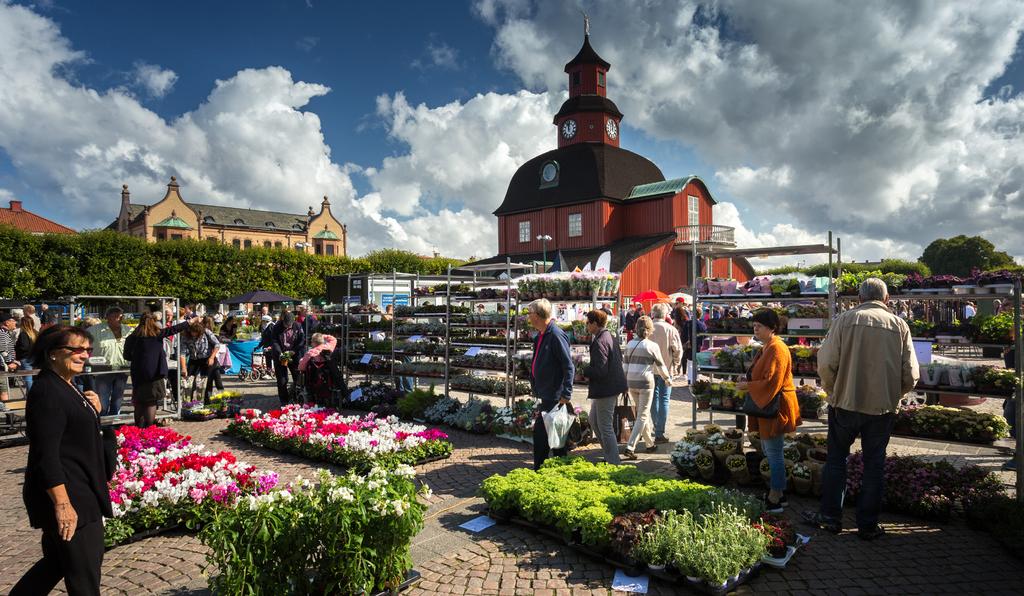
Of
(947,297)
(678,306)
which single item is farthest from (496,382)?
(678,306)

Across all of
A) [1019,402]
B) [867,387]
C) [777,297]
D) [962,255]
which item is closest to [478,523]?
[867,387]

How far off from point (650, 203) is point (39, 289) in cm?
3484

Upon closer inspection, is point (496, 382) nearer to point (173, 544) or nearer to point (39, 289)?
point (173, 544)

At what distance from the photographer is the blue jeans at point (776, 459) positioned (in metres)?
5.86

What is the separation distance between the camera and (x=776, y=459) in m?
→ 5.91

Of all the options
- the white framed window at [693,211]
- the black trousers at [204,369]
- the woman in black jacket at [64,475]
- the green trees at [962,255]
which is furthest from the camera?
the green trees at [962,255]

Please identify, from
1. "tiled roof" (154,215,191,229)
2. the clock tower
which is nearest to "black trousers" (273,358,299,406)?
the clock tower

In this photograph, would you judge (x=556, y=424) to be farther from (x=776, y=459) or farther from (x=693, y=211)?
(x=693, y=211)

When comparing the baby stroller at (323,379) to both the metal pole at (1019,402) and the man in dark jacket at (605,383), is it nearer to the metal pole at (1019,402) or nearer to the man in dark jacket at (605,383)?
the man in dark jacket at (605,383)

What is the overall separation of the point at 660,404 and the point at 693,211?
32.8 metres

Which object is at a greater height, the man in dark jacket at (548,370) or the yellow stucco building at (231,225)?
the yellow stucco building at (231,225)

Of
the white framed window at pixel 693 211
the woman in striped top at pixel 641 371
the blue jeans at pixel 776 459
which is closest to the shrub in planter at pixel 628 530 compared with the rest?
the blue jeans at pixel 776 459

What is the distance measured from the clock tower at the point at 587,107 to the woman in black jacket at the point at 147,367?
37046mm

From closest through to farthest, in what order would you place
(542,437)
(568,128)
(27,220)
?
(542,437) < (568,128) < (27,220)
